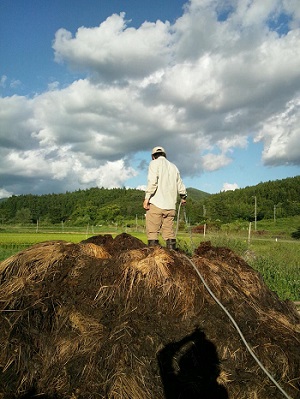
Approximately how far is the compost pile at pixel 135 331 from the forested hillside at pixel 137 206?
5900 cm

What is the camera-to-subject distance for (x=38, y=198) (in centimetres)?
14575

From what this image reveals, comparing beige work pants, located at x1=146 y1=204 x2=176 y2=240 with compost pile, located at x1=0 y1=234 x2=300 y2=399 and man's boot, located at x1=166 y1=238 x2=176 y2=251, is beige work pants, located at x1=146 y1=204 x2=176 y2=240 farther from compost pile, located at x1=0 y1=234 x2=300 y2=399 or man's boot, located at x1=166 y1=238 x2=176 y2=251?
compost pile, located at x1=0 y1=234 x2=300 y2=399

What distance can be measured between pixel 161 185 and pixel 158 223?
661mm

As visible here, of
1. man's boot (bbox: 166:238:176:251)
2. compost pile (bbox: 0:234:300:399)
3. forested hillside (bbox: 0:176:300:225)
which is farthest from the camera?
forested hillside (bbox: 0:176:300:225)

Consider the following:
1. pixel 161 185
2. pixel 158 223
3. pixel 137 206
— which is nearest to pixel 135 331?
pixel 158 223

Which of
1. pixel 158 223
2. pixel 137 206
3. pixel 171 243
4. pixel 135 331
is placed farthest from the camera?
pixel 137 206

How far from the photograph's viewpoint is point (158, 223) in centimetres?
612

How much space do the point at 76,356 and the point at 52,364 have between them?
24 cm

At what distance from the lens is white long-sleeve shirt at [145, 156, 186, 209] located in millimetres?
6042

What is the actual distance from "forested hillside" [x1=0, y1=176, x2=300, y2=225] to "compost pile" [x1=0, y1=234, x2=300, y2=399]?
2323 inches

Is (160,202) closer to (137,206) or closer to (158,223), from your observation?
(158,223)

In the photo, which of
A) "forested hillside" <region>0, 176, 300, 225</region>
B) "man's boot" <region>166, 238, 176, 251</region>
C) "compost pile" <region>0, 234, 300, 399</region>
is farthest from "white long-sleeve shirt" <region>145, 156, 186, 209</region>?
"forested hillside" <region>0, 176, 300, 225</region>

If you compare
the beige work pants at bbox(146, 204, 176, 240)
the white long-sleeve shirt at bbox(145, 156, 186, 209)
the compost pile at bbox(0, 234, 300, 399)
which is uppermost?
the white long-sleeve shirt at bbox(145, 156, 186, 209)

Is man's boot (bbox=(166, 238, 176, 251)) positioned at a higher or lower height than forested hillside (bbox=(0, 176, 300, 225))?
lower
